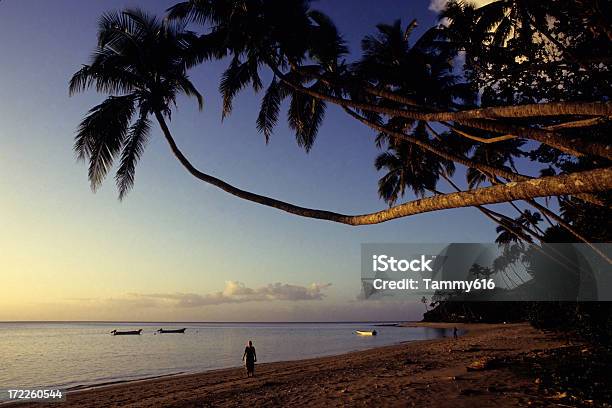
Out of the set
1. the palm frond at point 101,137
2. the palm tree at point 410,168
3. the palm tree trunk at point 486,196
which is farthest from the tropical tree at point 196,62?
the palm tree at point 410,168

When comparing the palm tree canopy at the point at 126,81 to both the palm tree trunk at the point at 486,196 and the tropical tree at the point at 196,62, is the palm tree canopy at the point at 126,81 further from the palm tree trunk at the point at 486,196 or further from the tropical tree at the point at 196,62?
the palm tree trunk at the point at 486,196

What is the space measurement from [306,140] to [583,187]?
414 inches

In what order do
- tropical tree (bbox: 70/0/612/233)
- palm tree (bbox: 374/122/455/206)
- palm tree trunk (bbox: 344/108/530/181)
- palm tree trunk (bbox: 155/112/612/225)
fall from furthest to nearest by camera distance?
palm tree (bbox: 374/122/455/206)
tropical tree (bbox: 70/0/612/233)
palm tree trunk (bbox: 344/108/530/181)
palm tree trunk (bbox: 155/112/612/225)

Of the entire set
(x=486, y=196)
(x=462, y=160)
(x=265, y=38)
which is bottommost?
(x=486, y=196)

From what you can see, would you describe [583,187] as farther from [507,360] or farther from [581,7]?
[507,360]

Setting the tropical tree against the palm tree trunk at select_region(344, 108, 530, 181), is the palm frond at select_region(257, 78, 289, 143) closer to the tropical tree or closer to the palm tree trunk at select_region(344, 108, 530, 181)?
the tropical tree

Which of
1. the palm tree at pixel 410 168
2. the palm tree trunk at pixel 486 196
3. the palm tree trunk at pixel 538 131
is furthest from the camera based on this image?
the palm tree at pixel 410 168

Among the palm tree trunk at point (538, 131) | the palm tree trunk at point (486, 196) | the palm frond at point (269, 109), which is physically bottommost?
the palm tree trunk at point (486, 196)

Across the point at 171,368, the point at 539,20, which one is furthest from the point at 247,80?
the point at 171,368

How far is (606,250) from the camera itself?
429 inches

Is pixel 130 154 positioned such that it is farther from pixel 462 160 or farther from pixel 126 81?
pixel 462 160

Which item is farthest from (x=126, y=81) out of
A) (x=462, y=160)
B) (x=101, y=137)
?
(x=462, y=160)

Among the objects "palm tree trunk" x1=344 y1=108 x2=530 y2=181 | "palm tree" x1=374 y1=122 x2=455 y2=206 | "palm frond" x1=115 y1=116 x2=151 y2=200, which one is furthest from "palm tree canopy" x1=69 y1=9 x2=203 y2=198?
"palm tree" x1=374 y1=122 x2=455 y2=206

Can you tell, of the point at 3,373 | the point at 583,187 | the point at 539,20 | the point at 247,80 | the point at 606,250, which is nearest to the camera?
the point at 583,187
